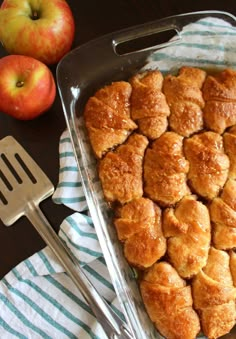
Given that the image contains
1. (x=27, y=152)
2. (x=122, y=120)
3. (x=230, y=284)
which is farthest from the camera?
(x=27, y=152)

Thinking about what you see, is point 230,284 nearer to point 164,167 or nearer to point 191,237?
point 191,237

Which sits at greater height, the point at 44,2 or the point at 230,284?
the point at 44,2

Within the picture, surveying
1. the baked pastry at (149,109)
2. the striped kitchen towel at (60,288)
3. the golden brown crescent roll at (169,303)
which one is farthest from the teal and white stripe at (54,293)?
the baked pastry at (149,109)

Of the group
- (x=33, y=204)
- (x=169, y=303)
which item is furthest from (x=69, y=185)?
(x=169, y=303)

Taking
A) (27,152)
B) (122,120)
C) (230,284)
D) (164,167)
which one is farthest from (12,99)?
(230,284)

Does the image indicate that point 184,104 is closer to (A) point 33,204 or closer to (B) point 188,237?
(B) point 188,237

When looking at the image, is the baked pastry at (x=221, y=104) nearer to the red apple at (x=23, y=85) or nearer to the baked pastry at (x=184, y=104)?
the baked pastry at (x=184, y=104)
